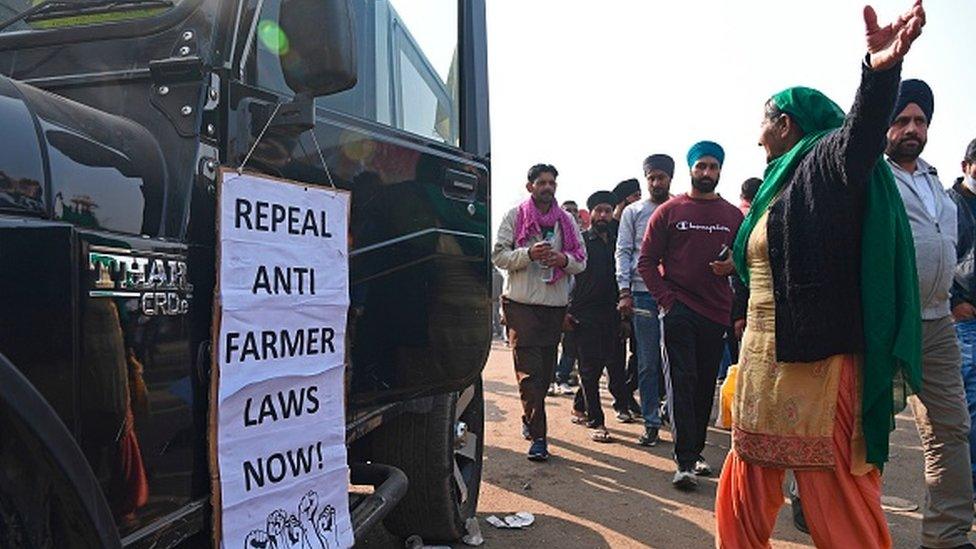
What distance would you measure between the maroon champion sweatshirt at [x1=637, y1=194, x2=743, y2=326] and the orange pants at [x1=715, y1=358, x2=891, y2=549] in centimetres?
202

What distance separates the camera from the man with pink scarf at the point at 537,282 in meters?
4.77

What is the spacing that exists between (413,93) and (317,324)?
1.16 metres

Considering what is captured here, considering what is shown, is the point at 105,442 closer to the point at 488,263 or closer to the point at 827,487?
the point at 488,263

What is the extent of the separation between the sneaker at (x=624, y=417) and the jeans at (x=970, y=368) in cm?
287

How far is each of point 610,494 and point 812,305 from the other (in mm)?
2220

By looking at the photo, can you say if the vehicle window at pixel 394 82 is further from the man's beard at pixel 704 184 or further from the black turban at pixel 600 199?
the black turban at pixel 600 199

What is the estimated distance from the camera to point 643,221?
546 centimetres

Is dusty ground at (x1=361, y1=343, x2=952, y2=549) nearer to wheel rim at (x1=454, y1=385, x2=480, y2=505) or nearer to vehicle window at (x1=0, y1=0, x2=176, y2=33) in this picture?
wheel rim at (x1=454, y1=385, x2=480, y2=505)

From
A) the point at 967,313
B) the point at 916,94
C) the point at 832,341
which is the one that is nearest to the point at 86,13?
the point at 832,341

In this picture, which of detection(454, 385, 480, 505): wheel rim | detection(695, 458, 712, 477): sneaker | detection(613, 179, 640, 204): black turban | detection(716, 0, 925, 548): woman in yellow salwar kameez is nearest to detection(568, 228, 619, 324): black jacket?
detection(613, 179, 640, 204): black turban

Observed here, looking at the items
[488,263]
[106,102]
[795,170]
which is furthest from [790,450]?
[106,102]

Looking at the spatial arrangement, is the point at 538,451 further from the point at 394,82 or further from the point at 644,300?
the point at 394,82

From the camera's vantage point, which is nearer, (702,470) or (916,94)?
(916,94)

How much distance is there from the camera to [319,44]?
1.65 m
